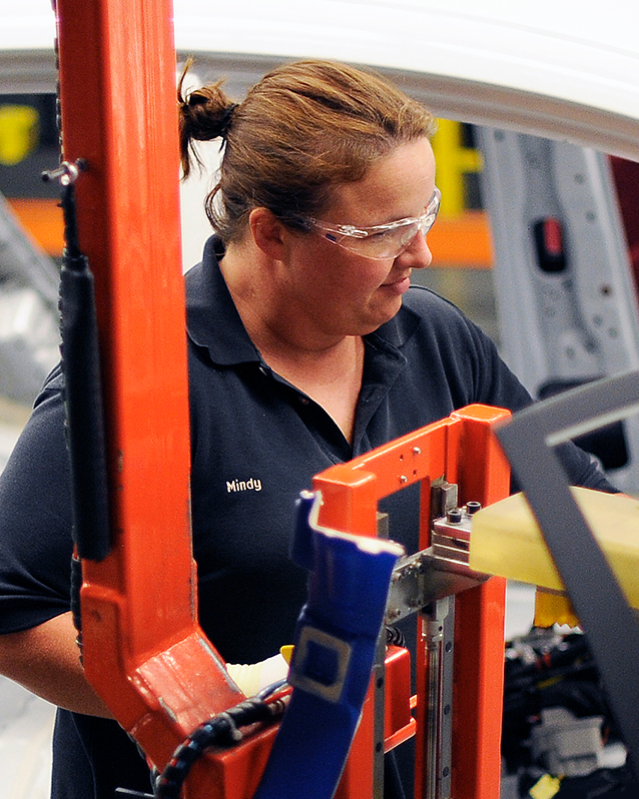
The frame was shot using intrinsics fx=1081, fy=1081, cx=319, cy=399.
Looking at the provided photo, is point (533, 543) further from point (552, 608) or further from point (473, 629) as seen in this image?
point (473, 629)

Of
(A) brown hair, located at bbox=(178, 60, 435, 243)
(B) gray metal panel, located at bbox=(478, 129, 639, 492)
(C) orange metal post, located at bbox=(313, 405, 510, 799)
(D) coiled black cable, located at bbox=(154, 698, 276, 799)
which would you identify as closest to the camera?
(D) coiled black cable, located at bbox=(154, 698, 276, 799)

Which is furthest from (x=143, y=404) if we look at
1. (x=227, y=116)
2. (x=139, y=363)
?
(x=227, y=116)

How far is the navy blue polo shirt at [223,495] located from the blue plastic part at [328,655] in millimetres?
460

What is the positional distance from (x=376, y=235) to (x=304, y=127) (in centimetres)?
19

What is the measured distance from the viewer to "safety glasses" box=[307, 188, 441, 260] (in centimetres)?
157

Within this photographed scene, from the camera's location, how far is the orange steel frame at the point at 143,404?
1057mm

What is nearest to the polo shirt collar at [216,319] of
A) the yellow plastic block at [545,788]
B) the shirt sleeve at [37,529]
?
the shirt sleeve at [37,529]

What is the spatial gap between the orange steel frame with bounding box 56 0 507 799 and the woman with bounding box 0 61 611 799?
0.91 ft

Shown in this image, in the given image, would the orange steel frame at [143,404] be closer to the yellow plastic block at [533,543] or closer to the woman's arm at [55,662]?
the yellow plastic block at [533,543]

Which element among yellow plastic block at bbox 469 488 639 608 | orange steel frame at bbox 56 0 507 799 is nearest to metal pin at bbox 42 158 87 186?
orange steel frame at bbox 56 0 507 799

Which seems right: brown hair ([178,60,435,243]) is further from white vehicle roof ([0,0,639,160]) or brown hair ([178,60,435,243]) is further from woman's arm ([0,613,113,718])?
woman's arm ([0,613,113,718])

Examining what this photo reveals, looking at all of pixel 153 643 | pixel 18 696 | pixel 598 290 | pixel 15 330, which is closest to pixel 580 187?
pixel 598 290

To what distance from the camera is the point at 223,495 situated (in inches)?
61.1

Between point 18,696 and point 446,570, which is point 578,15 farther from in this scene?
point 18,696
